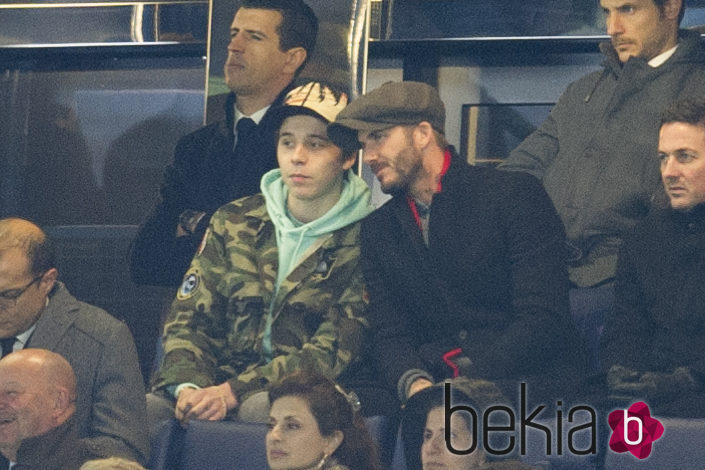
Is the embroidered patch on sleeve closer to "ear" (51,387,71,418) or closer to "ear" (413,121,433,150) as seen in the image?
"ear" (51,387,71,418)

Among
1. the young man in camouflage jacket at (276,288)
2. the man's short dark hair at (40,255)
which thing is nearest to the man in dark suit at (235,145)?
the young man in camouflage jacket at (276,288)

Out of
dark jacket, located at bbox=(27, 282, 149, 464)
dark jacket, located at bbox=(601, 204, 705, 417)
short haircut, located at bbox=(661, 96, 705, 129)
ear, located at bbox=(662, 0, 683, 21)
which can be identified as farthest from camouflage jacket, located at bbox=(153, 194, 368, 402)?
ear, located at bbox=(662, 0, 683, 21)

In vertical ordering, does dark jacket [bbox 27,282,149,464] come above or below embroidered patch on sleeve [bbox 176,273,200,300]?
below

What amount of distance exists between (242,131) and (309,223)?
2.13 ft

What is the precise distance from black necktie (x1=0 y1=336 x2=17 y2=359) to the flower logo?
1.58 meters

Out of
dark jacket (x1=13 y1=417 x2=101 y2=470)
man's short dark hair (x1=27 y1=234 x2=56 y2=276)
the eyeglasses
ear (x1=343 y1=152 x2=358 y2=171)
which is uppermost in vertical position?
ear (x1=343 y1=152 x2=358 y2=171)

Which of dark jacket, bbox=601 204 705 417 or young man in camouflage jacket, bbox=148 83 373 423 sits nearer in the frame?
dark jacket, bbox=601 204 705 417

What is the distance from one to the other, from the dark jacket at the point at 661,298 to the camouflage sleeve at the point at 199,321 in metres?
1.07

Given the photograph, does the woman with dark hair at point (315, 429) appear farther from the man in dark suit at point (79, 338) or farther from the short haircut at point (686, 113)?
the short haircut at point (686, 113)

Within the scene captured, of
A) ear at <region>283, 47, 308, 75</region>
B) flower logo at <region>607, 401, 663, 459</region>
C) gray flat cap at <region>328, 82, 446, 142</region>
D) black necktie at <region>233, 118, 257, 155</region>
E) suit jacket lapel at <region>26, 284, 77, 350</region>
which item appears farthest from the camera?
ear at <region>283, 47, 308, 75</region>

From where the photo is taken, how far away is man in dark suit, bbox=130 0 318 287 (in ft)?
14.3

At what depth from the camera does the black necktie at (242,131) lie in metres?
4.44

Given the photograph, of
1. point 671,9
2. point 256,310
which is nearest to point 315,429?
point 256,310

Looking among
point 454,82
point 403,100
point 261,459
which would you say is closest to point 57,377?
point 261,459
